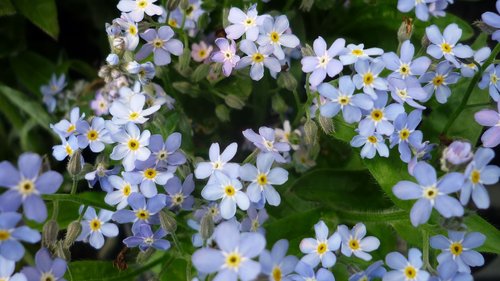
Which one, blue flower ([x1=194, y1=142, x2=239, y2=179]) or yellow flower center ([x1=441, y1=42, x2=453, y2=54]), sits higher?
yellow flower center ([x1=441, y1=42, x2=453, y2=54])

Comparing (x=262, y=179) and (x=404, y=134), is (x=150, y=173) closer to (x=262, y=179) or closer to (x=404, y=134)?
(x=262, y=179)

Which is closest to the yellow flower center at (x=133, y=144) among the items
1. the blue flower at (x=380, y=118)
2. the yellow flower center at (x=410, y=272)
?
the blue flower at (x=380, y=118)

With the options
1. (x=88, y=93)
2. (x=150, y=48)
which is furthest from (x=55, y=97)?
(x=150, y=48)

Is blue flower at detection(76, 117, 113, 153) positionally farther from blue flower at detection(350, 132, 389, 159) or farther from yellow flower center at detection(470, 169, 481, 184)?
yellow flower center at detection(470, 169, 481, 184)

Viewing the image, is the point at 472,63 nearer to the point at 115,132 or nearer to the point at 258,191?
the point at 258,191

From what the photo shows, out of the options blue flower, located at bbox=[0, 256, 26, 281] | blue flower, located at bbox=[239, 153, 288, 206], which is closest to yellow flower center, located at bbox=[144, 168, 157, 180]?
blue flower, located at bbox=[239, 153, 288, 206]
